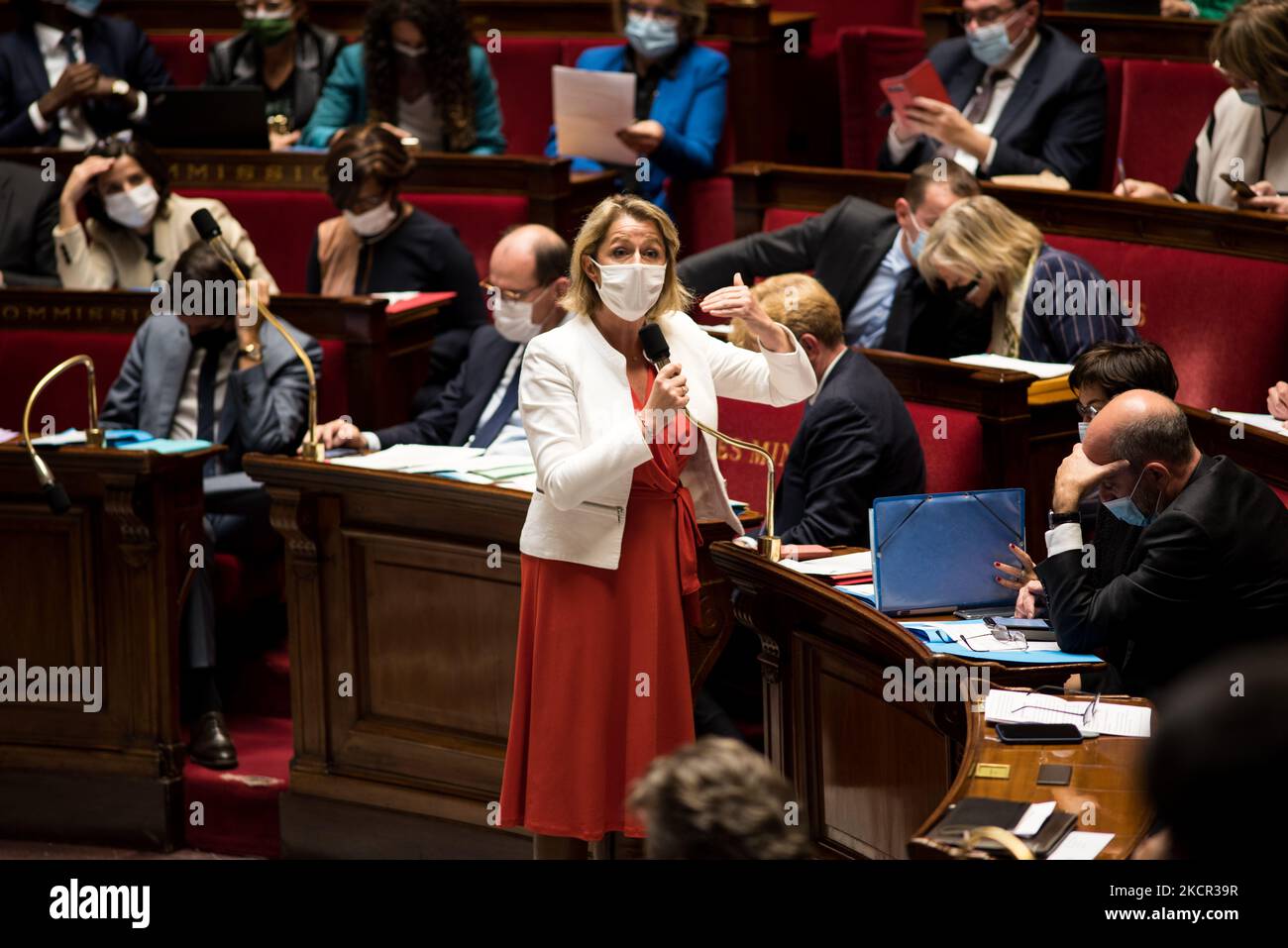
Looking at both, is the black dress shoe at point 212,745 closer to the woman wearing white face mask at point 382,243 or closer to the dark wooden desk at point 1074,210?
the woman wearing white face mask at point 382,243

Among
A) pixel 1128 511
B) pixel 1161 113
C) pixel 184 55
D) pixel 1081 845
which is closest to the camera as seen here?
pixel 1081 845

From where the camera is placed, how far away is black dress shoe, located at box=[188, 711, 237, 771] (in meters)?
3.86

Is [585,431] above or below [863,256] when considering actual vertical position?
below

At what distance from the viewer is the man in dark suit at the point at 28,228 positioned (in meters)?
5.08

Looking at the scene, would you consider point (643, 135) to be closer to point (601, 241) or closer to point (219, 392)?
point (219, 392)

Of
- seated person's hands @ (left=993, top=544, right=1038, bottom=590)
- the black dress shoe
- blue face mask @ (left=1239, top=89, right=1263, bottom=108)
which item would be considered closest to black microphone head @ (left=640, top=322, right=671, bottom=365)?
seated person's hands @ (left=993, top=544, right=1038, bottom=590)

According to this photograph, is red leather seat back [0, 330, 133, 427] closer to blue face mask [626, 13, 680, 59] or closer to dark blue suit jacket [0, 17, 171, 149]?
dark blue suit jacket [0, 17, 171, 149]

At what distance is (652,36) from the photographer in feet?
17.0

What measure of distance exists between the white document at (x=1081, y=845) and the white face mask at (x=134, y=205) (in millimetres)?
3505

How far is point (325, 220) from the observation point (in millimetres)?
5027

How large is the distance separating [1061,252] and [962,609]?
Result: 137 cm

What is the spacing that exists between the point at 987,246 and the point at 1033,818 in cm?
207

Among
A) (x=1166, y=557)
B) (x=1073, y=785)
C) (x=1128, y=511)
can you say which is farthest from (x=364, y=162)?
(x=1073, y=785)

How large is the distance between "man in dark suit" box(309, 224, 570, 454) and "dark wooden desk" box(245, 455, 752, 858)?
0.84 feet
